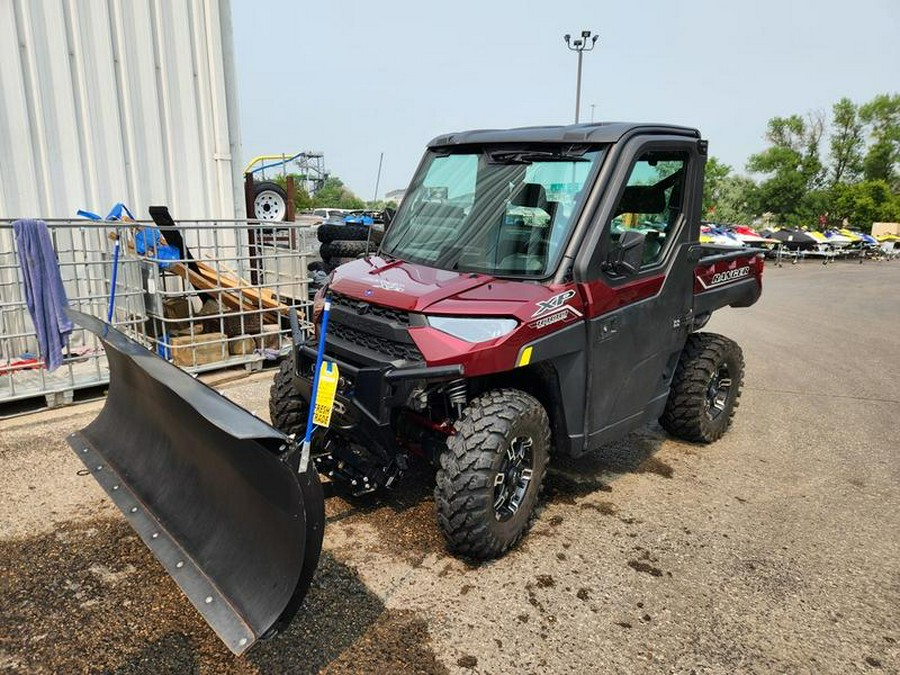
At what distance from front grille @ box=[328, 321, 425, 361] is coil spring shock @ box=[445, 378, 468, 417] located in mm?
Result: 271

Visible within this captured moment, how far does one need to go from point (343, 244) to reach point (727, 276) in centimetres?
555

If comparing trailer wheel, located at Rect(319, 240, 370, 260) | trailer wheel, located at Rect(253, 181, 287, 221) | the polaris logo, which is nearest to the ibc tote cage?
trailer wheel, located at Rect(319, 240, 370, 260)

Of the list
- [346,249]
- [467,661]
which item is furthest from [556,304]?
[346,249]

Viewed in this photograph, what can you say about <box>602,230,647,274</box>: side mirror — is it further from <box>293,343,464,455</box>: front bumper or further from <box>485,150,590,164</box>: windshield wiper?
<box>293,343,464,455</box>: front bumper

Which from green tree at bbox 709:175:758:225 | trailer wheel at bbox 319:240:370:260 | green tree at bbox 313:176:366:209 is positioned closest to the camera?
trailer wheel at bbox 319:240:370:260

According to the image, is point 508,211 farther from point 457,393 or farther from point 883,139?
point 883,139

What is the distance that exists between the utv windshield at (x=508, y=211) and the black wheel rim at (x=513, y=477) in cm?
95

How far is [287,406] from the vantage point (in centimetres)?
412

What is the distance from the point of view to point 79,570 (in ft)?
10.4

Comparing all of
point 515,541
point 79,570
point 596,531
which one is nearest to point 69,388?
point 79,570

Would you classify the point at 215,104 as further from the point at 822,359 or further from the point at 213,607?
the point at 822,359

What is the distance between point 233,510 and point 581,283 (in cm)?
209

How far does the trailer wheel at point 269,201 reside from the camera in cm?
1311

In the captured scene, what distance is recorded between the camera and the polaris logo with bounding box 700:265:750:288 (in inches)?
187
